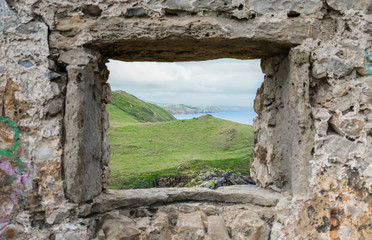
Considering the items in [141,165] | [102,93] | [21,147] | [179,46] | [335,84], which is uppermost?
[179,46]

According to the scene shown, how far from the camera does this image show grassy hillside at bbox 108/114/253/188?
3785 mm

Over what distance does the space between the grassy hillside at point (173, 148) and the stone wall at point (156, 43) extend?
4.16 ft

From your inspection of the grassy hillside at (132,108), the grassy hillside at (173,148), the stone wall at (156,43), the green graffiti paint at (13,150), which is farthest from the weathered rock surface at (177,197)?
the grassy hillside at (132,108)

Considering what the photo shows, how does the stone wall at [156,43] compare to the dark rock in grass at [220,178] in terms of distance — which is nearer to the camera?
the stone wall at [156,43]

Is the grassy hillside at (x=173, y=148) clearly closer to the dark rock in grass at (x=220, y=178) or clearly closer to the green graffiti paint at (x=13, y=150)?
the dark rock in grass at (x=220, y=178)

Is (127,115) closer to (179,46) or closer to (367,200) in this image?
(179,46)

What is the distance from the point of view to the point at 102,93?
2.49 m

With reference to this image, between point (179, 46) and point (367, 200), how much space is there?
1.78m

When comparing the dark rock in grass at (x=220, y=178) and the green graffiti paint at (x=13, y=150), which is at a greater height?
the green graffiti paint at (x=13, y=150)

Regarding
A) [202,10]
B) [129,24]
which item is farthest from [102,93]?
[202,10]

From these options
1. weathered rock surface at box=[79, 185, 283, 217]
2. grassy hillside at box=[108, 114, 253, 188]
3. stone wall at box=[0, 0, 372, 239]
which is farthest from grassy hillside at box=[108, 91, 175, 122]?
stone wall at box=[0, 0, 372, 239]

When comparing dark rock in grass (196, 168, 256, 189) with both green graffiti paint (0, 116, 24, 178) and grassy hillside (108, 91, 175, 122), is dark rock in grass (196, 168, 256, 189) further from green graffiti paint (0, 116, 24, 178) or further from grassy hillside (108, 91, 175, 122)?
grassy hillside (108, 91, 175, 122)

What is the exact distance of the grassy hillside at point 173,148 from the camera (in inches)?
149

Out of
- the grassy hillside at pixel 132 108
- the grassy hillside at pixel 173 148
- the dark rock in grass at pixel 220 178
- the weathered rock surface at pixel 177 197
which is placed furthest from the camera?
the grassy hillside at pixel 132 108
